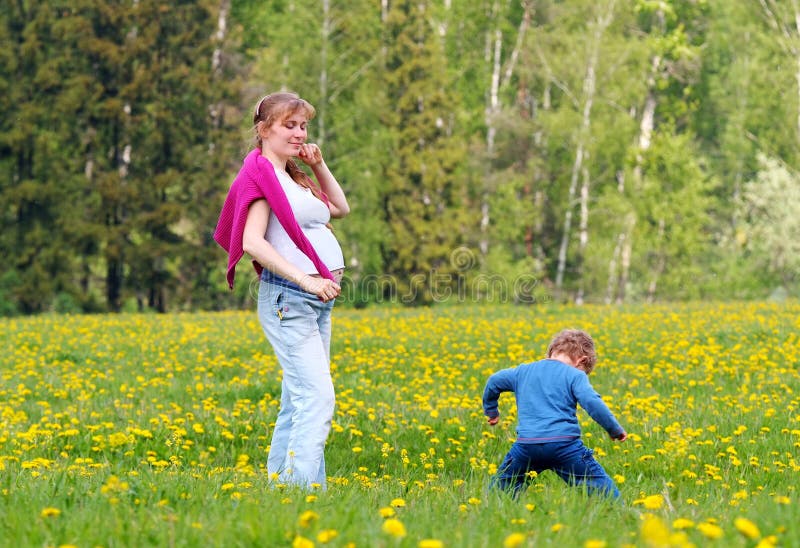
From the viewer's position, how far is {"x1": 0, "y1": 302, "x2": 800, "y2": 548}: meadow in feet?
10.2

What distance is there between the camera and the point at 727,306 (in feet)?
57.1

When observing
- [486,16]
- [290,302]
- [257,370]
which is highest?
[486,16]

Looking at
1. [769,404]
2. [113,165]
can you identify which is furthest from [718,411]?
[113,165]

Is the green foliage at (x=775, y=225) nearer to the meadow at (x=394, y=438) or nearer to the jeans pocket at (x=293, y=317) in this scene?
the meadow at (x=394, y=438)

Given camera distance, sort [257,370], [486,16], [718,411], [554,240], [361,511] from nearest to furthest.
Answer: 1. [361,511]
2. [718,411]
3. [257,370]
4. [486,16]
5. [554,240]

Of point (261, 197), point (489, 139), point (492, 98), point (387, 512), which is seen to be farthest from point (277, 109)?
point (492, 98)

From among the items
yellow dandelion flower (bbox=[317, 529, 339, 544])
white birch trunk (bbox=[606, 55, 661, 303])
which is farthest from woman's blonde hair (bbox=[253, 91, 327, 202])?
white birch trunk (bbox=[606, 55, 661, 303])

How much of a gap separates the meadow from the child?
140 mm

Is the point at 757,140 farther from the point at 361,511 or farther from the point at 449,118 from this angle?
the point at 361,511

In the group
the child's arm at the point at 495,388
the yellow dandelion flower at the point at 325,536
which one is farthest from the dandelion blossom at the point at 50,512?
the child's arm at the point at 495,388

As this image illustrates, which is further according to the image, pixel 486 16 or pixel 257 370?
pixel 486 16

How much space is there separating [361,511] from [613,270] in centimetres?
3115

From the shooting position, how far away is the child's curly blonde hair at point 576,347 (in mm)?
4820

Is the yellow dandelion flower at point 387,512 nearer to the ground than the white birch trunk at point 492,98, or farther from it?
nearer to the ground
